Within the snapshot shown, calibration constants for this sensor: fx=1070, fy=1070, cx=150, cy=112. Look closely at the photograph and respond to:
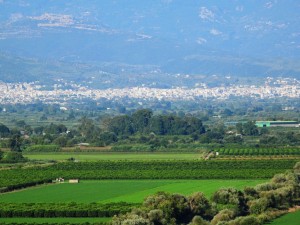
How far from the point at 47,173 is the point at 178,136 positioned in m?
32.4

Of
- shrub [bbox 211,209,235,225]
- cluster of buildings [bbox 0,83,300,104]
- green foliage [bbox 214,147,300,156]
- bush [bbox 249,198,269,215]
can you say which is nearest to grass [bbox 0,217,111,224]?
shrub [bbox 211,209,235,225]

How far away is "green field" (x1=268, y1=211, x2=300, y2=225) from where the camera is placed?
3145cm

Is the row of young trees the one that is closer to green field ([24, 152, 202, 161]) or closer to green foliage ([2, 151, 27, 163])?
green field ([24, 152, 202, 161])

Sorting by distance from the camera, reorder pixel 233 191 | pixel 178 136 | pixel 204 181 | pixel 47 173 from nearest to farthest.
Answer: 1. pixel 233 191
2. pixel 204 181
3. pixel 47 173
4. pixel 178 136

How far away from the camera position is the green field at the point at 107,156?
194ft

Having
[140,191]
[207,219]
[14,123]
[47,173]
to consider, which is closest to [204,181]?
[140,191]

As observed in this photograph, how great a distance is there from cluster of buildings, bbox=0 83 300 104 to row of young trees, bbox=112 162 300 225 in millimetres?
130571

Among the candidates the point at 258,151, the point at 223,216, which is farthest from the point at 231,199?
the point at 258,151

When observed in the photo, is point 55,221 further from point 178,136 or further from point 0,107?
point 0,107

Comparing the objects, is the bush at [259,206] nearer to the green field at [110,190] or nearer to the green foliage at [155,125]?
the green field at [110,190]

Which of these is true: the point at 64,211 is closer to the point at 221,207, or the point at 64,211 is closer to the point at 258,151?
the point at 221,207

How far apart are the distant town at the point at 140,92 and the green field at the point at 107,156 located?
101281 mm

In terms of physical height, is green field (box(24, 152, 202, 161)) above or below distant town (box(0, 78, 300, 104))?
below

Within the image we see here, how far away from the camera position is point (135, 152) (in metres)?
65.7
